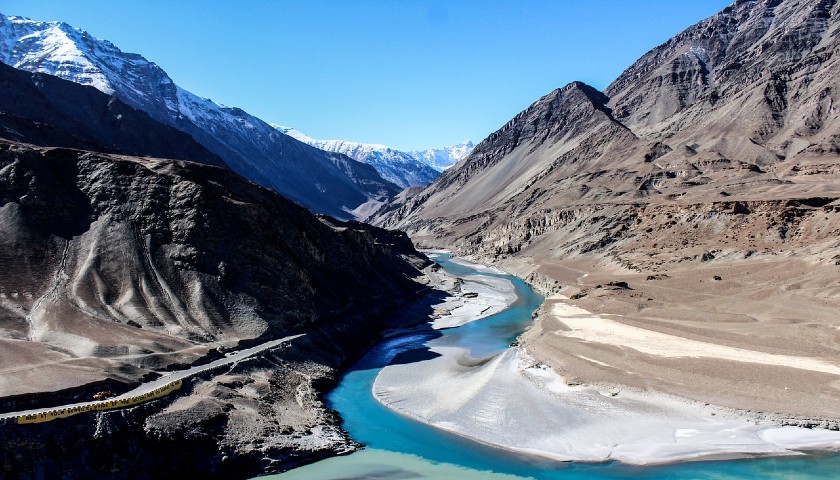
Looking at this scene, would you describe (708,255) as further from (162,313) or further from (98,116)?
(98,116)

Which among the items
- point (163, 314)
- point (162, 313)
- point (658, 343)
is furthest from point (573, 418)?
point (162, 313)

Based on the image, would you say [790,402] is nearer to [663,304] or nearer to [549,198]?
[663,304]

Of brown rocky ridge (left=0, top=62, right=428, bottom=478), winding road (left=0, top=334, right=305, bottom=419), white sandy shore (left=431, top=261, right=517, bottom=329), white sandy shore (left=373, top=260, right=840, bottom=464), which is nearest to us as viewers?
winding road (left=0, top=334, right=305, bottom=419)

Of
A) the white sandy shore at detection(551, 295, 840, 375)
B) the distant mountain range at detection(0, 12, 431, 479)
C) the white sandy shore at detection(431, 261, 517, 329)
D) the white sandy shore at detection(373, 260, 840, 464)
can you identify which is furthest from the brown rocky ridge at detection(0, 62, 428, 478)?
the white sandy shore at detection(551, 295, 840, 375)

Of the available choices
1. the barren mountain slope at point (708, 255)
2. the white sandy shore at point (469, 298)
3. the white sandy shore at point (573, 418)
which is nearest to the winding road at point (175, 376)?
the white sandy shore at point (573, 418)

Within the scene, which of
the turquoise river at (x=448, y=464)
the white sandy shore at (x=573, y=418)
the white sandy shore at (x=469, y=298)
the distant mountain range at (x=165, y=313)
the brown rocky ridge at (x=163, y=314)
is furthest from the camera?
the white sandy shore at (x=469, y=298)

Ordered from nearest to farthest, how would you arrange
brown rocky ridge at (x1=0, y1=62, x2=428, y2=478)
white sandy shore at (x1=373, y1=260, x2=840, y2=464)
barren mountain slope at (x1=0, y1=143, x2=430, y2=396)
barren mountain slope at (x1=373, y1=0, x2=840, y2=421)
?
brown rocky ridge at (x1=0, y1=62, x2=428, y2=478)
white sandy shore at (x1=373, y1=260, x2=840, y2=464)
barren mountain slope at (x1=373, y1=0, x2=840, y2=421)
barren mountain slope at (x1=0, y1=143, x2=430, y2=396)

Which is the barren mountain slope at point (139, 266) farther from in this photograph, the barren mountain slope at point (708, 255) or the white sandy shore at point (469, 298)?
the barren mountain slope at point (708, 255)

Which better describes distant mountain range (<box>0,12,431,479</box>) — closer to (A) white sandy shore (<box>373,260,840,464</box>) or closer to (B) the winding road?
(B) the winding road

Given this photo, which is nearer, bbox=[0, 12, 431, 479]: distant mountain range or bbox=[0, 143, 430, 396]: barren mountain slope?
bbox=[0, 12, 431, 479]: distant mountain range
